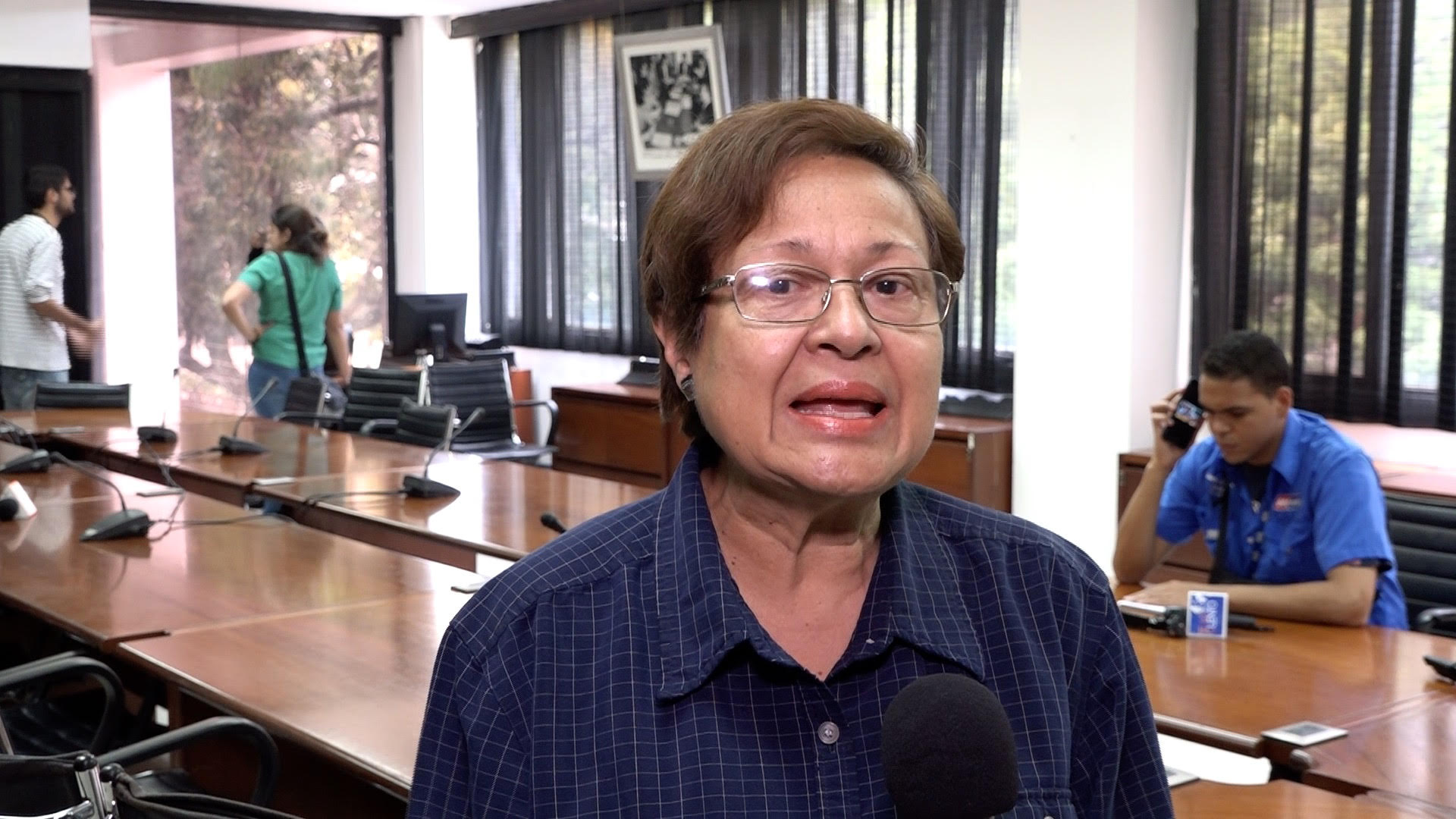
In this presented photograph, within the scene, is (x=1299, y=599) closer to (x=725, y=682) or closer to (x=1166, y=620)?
(x=1166, y=620)

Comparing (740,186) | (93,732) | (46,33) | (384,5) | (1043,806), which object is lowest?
(93,732)

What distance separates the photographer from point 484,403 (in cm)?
794

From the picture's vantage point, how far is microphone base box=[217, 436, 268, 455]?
220 inches

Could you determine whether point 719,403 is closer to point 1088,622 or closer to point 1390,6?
point 1088,622

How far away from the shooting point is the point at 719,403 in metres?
1.29

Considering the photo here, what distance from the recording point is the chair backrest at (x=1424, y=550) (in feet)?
12.2

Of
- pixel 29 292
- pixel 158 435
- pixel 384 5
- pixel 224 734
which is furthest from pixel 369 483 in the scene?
pixel 384 5

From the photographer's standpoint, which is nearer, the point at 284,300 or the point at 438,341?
the point at 284,300

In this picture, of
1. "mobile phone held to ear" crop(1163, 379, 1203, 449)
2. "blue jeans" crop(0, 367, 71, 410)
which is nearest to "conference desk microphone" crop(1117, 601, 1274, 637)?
"mobile phone held to ear" crop(1163, 379, 1203, 449)

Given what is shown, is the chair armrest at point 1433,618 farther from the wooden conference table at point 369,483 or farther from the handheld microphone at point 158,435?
the handheld microphone at point 158,435

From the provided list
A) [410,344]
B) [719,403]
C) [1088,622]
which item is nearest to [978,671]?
[1088,622]

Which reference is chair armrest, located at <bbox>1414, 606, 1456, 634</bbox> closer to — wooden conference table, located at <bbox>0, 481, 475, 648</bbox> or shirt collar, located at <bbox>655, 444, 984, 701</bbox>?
wooden conference table, located at <bbox>0, 481, 475, 648</bbox>

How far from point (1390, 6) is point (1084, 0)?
3.91ft

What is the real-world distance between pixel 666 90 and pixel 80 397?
10.4 feet
